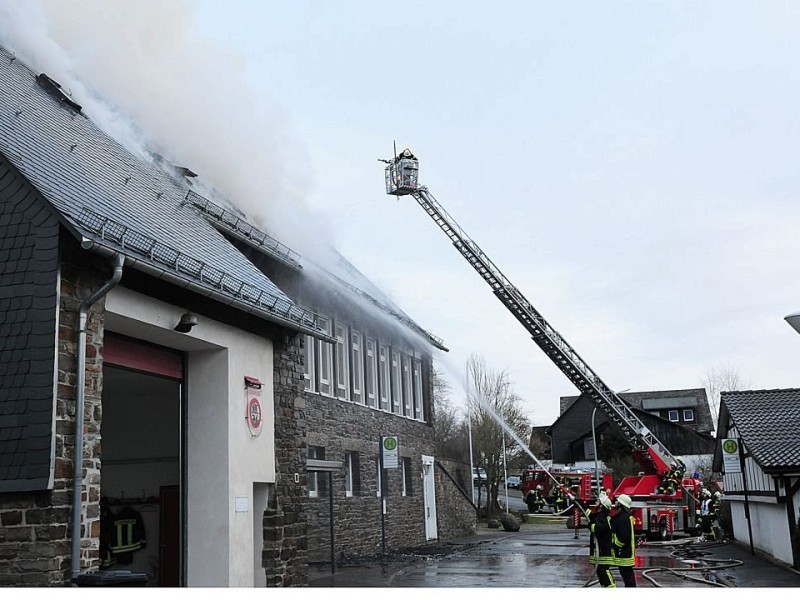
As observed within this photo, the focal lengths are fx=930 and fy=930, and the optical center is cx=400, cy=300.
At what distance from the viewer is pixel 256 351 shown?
14.1 metres

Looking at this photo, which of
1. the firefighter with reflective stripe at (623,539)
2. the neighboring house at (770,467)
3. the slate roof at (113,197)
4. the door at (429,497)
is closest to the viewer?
the slate roof at (113,197)

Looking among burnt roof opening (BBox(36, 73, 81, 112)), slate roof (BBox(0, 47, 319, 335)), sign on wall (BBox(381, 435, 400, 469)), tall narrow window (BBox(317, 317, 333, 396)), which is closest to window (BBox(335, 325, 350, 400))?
tall narrow window (BBox(317, 317, 333, 396))

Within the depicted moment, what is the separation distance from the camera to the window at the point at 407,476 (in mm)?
28078

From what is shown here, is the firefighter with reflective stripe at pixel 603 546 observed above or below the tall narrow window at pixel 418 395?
below

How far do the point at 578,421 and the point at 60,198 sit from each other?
2357 inches

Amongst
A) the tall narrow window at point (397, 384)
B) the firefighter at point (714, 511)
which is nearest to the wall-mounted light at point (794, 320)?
the tall narrow window at point (397, 384)

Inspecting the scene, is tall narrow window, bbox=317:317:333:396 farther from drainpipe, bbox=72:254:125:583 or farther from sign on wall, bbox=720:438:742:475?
drainpipe, bbox=72:254:125:583

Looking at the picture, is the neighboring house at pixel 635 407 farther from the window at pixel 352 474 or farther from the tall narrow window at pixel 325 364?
the tall narrow window at pixel 325 364

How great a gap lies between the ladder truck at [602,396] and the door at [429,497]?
5656 millimetres

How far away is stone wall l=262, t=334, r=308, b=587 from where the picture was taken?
14.0 metres

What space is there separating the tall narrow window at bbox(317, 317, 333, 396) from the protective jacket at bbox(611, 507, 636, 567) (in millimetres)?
10422

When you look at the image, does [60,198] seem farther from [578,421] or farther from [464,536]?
[578,421]

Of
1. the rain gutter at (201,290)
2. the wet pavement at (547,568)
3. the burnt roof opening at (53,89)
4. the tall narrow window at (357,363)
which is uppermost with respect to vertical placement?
the burnt roof opening at (53,89)
